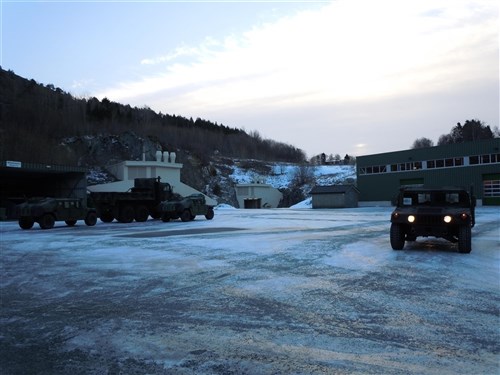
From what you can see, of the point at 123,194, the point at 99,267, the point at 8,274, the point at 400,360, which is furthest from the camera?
the point at 123,194

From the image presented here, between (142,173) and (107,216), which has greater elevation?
(142,173)

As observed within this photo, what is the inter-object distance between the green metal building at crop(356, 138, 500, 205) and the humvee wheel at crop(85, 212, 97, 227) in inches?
1320

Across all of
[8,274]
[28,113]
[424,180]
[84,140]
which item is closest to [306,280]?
[8,274]

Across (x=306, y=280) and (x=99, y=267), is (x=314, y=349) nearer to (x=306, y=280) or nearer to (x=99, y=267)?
(x=306, y=280)

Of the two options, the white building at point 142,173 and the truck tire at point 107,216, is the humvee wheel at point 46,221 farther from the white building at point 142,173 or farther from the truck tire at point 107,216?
the white building at point 142,173

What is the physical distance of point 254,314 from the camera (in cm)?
633

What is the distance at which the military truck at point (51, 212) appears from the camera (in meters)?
25.2

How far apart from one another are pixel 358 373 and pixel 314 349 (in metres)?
0.73

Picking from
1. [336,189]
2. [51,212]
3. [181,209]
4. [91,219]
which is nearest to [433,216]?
[181,209]

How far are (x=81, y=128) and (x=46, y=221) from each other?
82.2 m

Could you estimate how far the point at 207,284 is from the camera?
8.52m

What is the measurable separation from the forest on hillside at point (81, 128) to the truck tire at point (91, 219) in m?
40.0

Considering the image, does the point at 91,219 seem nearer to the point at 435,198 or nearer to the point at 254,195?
the point at 435,198

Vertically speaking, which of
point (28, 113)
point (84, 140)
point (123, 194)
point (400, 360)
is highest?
point (28, 113)
